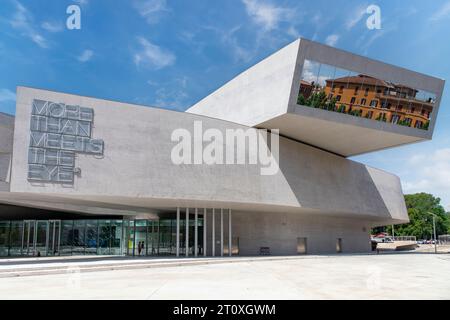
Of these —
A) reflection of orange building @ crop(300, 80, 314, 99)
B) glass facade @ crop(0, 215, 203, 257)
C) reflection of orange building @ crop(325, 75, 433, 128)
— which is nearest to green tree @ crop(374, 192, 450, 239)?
reflection of orange building @ crop(325, 75, 433, 128)

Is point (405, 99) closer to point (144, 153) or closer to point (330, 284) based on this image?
point (144, 153)

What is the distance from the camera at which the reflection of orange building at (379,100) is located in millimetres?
29031

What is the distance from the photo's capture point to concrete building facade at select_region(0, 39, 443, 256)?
23.5 m

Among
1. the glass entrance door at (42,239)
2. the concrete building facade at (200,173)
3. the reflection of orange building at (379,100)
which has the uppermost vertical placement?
the reflection of orange building at (379,100)

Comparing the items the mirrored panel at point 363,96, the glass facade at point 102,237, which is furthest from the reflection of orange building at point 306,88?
the glass facade at point 102,237

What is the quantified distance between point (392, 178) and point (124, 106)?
3444 cm

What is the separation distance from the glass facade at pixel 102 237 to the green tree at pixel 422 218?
92317mm

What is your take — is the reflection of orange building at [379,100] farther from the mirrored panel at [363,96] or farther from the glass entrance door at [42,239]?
the glass entrance door at [42,239]

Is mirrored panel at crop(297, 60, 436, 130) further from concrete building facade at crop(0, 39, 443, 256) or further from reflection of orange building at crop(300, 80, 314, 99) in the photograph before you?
concrete building facade at crop(0, 39, 443, 256)

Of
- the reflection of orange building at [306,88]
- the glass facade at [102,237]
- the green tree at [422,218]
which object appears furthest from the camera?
the green tree at [422,218]

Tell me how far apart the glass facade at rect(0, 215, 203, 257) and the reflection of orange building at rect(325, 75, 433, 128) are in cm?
1504

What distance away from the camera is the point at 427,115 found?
32250 mm

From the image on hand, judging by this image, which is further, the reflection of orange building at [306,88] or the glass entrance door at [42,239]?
the glass entrance door at [42,239]

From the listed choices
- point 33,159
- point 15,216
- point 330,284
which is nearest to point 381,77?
point 330,284
